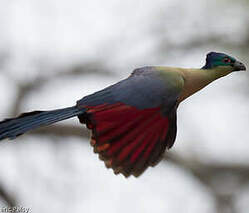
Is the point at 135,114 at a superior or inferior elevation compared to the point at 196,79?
inferior

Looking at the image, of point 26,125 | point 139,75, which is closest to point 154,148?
point 139,75

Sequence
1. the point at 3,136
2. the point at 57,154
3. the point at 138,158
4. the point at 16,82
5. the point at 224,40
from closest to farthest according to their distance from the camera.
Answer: the point at 3,136, the point at 138,158, the point at 57,154, the point at 16,82, the point at 224,40

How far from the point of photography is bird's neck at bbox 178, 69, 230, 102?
2.58 meters

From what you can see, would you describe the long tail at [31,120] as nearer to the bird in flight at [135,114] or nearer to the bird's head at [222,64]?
the bird in flight at [135,114]

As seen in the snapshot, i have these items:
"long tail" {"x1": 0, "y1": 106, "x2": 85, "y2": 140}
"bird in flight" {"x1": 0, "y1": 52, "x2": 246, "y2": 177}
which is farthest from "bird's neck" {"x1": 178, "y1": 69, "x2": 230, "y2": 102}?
"long tail" {"x1": 0, "y1": 106, "x2": 85, "y2": 140}

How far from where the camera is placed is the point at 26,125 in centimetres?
251

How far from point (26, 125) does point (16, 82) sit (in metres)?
3.35

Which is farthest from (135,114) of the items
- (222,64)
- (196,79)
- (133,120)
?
(222,64)

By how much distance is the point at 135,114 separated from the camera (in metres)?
2.63

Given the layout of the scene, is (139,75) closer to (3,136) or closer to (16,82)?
(3,136)

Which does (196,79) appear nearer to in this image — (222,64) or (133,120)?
(222,64)

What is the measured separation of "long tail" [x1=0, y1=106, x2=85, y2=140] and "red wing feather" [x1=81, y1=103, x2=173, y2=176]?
0.08 metres

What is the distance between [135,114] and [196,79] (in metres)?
0.25

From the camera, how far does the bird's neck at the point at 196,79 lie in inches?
102
